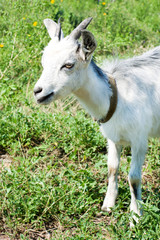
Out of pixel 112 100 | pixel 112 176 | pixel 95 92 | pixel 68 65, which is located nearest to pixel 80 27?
pixel 68 65

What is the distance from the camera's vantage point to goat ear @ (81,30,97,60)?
2638 millimetres

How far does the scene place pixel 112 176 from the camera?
Result: 3543mm

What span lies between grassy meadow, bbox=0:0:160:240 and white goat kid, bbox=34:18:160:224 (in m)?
0.33

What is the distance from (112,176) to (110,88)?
982 mm

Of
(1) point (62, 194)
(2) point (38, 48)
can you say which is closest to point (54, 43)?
(1) point (62, 194)

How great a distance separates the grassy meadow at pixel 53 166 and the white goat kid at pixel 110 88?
1.07ft

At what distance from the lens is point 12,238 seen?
2.93 m

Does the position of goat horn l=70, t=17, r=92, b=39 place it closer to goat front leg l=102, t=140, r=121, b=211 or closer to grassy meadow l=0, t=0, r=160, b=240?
grassy meadow l=0, t=0, r=160, b=240

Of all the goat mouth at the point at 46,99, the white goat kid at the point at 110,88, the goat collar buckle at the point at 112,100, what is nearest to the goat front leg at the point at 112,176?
the white goat kid at the point at 110,88

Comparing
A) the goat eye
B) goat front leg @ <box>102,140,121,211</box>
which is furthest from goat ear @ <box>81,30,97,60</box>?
goat front leg @ <box>102,140,121,211</box>

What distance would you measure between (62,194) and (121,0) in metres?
5.96

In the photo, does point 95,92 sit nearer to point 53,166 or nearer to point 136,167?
point 136,167

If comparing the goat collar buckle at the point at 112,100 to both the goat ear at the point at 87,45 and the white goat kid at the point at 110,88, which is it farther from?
the goat ear at the point at 87,45

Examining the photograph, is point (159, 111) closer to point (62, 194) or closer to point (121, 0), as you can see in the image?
point (62, 194)
